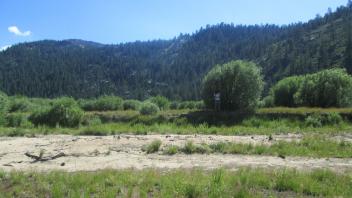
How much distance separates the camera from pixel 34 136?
2355cm

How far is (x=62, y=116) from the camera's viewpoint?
108 ft

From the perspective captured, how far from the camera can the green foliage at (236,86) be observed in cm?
3650

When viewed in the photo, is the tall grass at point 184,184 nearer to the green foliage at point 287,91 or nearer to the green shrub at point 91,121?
A: the green shrub at point 91,121

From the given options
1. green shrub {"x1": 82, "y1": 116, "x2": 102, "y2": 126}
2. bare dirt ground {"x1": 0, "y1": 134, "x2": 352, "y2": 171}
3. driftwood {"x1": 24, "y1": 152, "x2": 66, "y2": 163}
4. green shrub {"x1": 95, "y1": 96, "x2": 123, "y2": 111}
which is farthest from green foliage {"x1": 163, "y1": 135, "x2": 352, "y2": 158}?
green shrub {"x1": 95, "y1": 96, "x2": 123, "y2": 111}

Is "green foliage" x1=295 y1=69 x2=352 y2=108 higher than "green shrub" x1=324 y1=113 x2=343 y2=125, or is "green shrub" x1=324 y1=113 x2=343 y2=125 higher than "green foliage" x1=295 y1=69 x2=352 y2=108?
"green foliage" x1=295 y1=69 x2=352 y2=108

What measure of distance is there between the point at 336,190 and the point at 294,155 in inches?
210

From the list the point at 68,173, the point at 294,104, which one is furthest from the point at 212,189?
the point at 294,104

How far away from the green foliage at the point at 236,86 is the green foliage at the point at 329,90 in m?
6.15

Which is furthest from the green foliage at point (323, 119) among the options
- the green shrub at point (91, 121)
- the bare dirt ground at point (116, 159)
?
the green shrub at point (91, 121)

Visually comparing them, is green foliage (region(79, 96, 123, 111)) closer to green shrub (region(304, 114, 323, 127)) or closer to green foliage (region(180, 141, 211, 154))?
green shrub (region(304, 114, 323, 127))

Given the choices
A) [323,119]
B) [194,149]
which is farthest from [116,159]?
[323,119]

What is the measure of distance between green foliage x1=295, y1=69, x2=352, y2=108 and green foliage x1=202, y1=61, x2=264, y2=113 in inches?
242

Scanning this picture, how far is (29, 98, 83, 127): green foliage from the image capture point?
33.0 metres

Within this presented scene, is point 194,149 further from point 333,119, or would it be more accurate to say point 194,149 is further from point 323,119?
point 333,119
